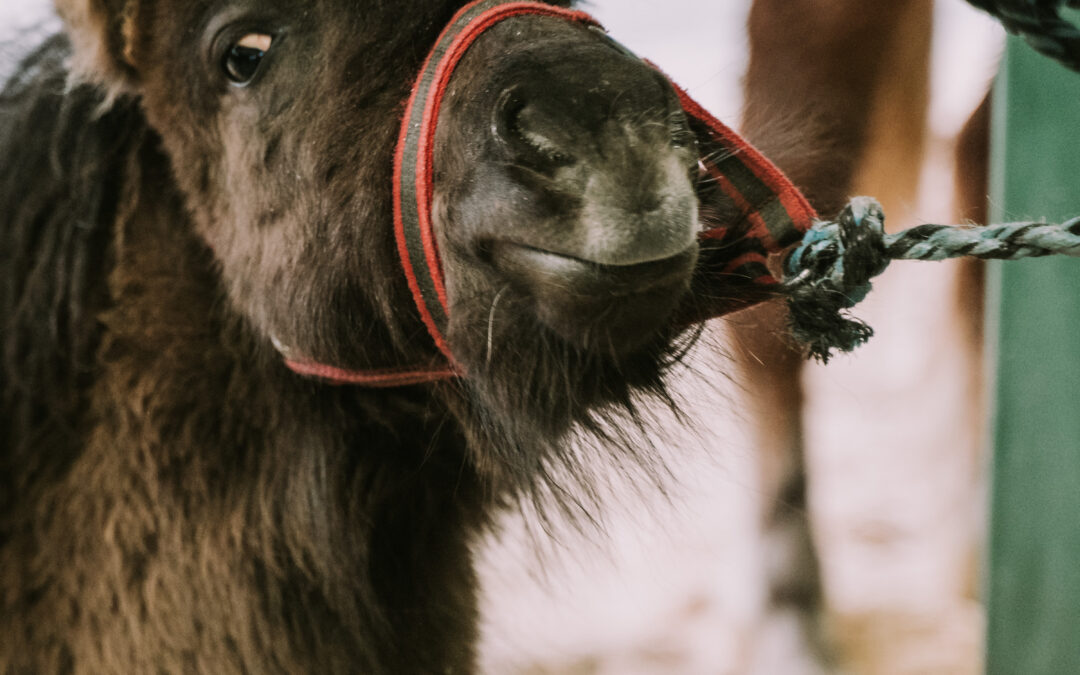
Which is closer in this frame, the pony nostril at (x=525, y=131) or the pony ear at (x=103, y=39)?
the pony nostril at (x=525, y=131)

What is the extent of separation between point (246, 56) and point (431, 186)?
18.3 inches

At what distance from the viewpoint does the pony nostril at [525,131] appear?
0.86 m

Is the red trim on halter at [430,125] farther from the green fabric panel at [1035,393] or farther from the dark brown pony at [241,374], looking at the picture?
the green fabric panel at [1035,393]

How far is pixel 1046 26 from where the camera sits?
62 cm

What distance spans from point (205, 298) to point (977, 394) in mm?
2592

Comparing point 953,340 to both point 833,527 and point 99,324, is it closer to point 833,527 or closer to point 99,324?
point 833,527

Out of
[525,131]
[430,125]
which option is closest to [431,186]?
[430,125]

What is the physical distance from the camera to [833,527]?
3.08 metres

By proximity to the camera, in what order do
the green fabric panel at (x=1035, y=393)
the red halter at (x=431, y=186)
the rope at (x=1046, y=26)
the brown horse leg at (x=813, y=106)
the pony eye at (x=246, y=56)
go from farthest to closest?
the brown horse leg at (x=813, y=106) → the green fabric panel at (x=1035, y=393) → the pony eye at (x=246, y=56) → the red halter at (x=431, y=186) → the rope at (x=1046, y=26)

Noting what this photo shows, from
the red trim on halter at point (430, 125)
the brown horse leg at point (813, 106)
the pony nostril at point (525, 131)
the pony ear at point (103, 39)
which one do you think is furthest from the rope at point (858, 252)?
the pony ear at point (103, 39)

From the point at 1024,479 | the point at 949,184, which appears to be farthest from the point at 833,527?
the point at 1024,479

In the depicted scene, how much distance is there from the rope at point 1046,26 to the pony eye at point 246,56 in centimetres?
99

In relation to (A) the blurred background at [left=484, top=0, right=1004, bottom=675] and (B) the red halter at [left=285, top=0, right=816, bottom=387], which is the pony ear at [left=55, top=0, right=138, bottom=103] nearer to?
(B) the red halter at [left=285, top=0, right=816, bottom=387]

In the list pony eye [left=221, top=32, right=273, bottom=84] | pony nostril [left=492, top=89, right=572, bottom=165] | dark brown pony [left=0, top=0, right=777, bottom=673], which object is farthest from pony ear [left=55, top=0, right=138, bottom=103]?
pony nostril [left=492, top=89, right=572, bottom=165]
